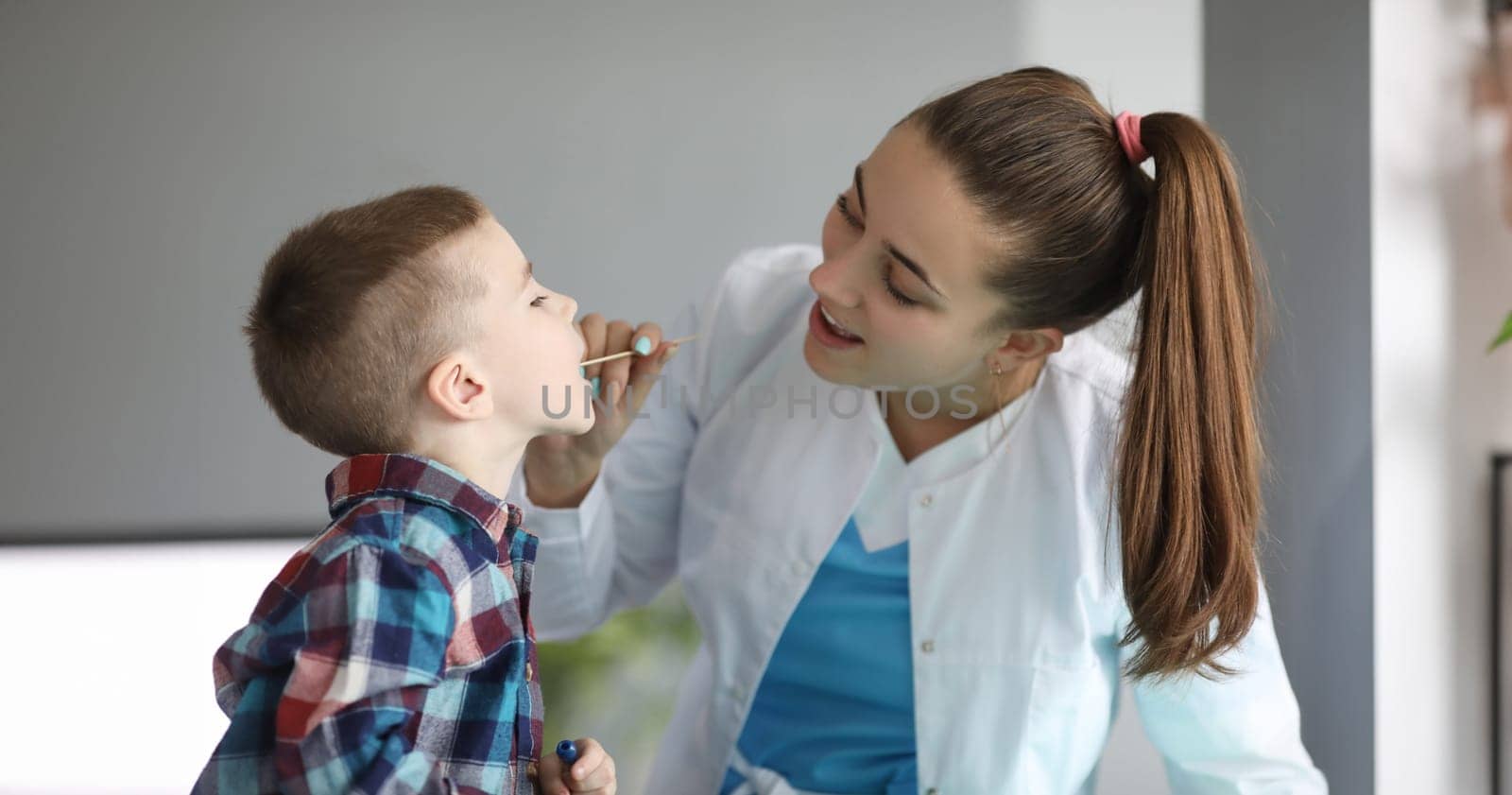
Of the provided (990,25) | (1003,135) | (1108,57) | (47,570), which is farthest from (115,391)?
(1108,57)

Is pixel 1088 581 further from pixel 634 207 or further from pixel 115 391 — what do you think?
Result: pixel 115 391

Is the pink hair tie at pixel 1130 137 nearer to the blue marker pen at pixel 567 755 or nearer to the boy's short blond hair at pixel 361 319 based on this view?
the boy's short blond hair at pixel 361 319

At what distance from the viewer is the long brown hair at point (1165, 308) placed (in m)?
1.17

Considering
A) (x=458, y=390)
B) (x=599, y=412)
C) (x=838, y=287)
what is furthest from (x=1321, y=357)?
(x=458, y=390)

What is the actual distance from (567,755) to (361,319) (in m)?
0.38

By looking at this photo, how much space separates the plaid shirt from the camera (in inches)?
32.1

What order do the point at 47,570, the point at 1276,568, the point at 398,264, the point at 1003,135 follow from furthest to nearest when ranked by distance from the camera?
the point at 1276,568 < the point at 47,570 < the point at 1003,135 < the point at 398,264

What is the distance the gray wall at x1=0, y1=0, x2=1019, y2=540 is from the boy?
879 mm

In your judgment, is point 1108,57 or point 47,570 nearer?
point 47,570

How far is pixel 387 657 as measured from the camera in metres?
0.83

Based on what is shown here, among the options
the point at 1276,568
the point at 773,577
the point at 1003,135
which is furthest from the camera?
the point at 1276,568

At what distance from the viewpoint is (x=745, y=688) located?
1.36 metres

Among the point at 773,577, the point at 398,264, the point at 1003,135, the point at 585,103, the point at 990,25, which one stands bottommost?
the point at 773,577

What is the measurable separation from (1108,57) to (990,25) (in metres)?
0.22
